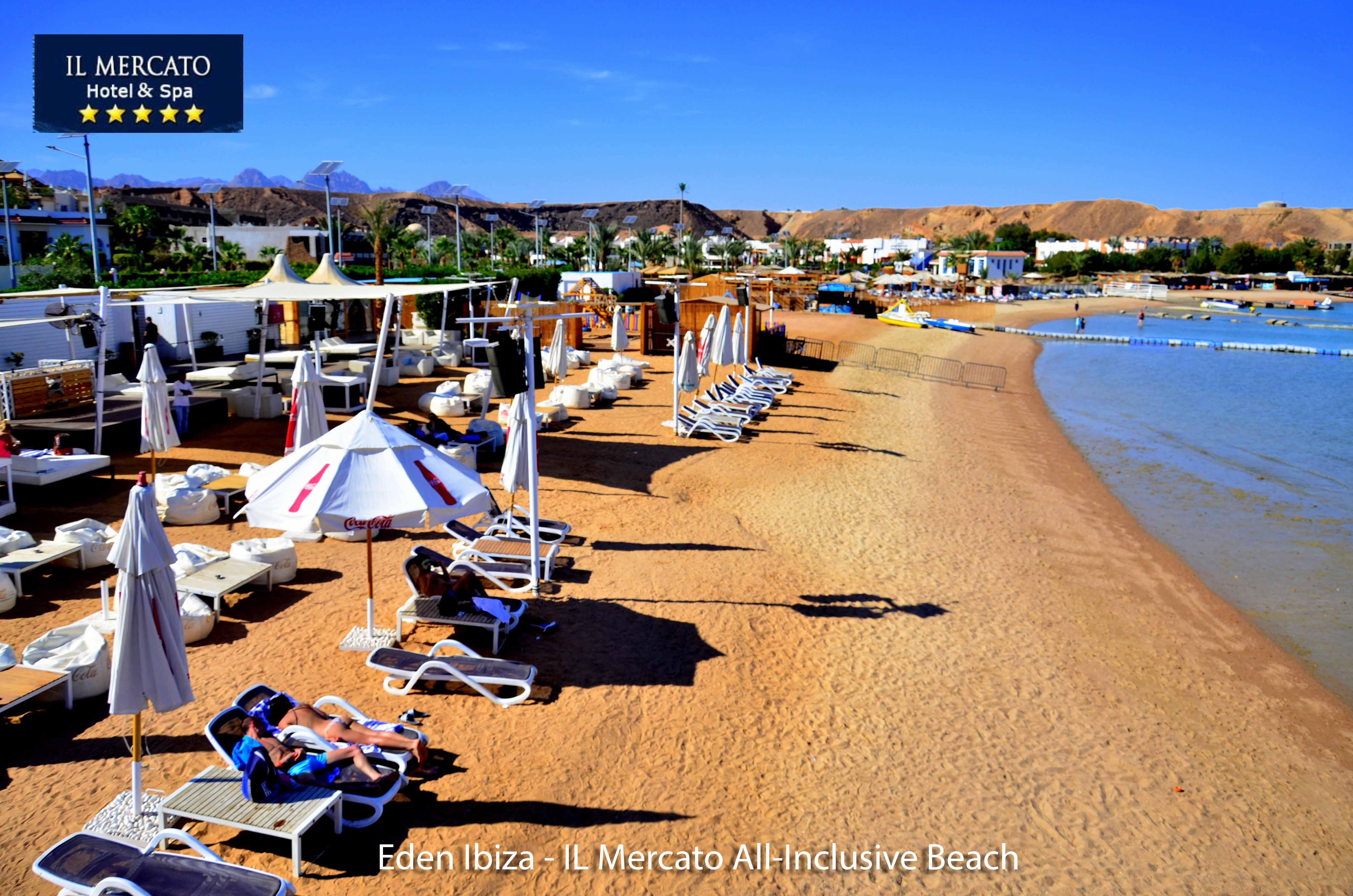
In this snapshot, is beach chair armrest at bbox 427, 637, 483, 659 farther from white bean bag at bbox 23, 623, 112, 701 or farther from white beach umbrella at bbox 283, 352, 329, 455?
white beach umbrella at bbox 283, 352, 329, 455

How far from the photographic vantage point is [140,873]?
13.3 feet

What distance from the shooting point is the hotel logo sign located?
48.6 ft

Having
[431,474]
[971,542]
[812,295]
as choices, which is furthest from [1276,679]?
[812,295]

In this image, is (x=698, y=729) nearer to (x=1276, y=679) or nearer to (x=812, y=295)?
(x=1276, y=679)

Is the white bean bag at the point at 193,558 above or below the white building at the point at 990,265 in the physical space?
below

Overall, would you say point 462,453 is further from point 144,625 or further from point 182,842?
point 182,842

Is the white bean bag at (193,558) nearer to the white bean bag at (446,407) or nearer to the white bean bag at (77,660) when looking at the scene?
the white bean bag at (77,660)

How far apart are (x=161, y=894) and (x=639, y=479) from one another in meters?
9.45

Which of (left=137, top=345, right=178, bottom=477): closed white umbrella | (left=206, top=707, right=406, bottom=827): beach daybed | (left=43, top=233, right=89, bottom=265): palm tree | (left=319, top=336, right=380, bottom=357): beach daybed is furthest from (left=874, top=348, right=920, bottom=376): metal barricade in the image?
(left=43, top=233, right=89, bottom=265): palm tree

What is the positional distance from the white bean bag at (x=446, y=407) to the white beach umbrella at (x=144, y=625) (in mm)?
11827

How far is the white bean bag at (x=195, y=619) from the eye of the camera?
7035 millimetres

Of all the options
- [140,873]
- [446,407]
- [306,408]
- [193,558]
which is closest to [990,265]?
[446,407]

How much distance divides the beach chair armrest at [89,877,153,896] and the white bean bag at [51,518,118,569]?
18.0 ft

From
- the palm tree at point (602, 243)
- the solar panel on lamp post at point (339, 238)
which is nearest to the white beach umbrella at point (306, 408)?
the solar panel on lamp post at point (339, 238)
